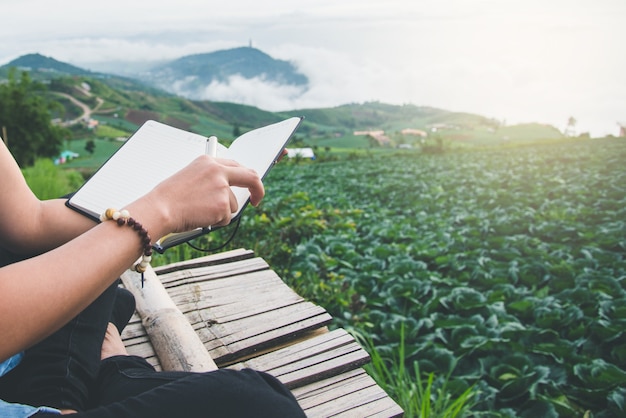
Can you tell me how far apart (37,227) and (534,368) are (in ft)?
7.09

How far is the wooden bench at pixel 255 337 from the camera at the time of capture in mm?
1410

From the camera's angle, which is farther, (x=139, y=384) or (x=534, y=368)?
(x=534, y=368)

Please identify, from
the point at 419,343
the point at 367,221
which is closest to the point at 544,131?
the point at 367,221

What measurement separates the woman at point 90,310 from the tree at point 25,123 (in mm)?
23963

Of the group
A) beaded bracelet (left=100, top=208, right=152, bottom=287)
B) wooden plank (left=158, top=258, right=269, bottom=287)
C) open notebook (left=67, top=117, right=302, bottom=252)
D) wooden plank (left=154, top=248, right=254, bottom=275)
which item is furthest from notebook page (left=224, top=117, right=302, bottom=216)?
wooden plank (left=154, top=248, right=254, bottom=275)

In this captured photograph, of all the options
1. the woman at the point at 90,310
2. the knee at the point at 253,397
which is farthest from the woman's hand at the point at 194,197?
the knee at the point at 253,397

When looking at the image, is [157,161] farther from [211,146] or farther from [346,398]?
[346,398]

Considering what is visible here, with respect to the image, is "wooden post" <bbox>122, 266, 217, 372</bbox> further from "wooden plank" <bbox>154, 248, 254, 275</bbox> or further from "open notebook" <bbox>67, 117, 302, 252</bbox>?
"open notebook" <bbox>67, 117, 302, 252</bbox>

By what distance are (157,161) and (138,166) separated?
0.05 metres

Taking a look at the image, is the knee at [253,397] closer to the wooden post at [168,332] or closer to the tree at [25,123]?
the wooden post at [168,332]

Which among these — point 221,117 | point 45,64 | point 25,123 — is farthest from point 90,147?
point 45,64

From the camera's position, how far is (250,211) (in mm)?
5820

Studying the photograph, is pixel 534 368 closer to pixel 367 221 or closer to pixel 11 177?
pixel 11 177

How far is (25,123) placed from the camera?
2352 cm
